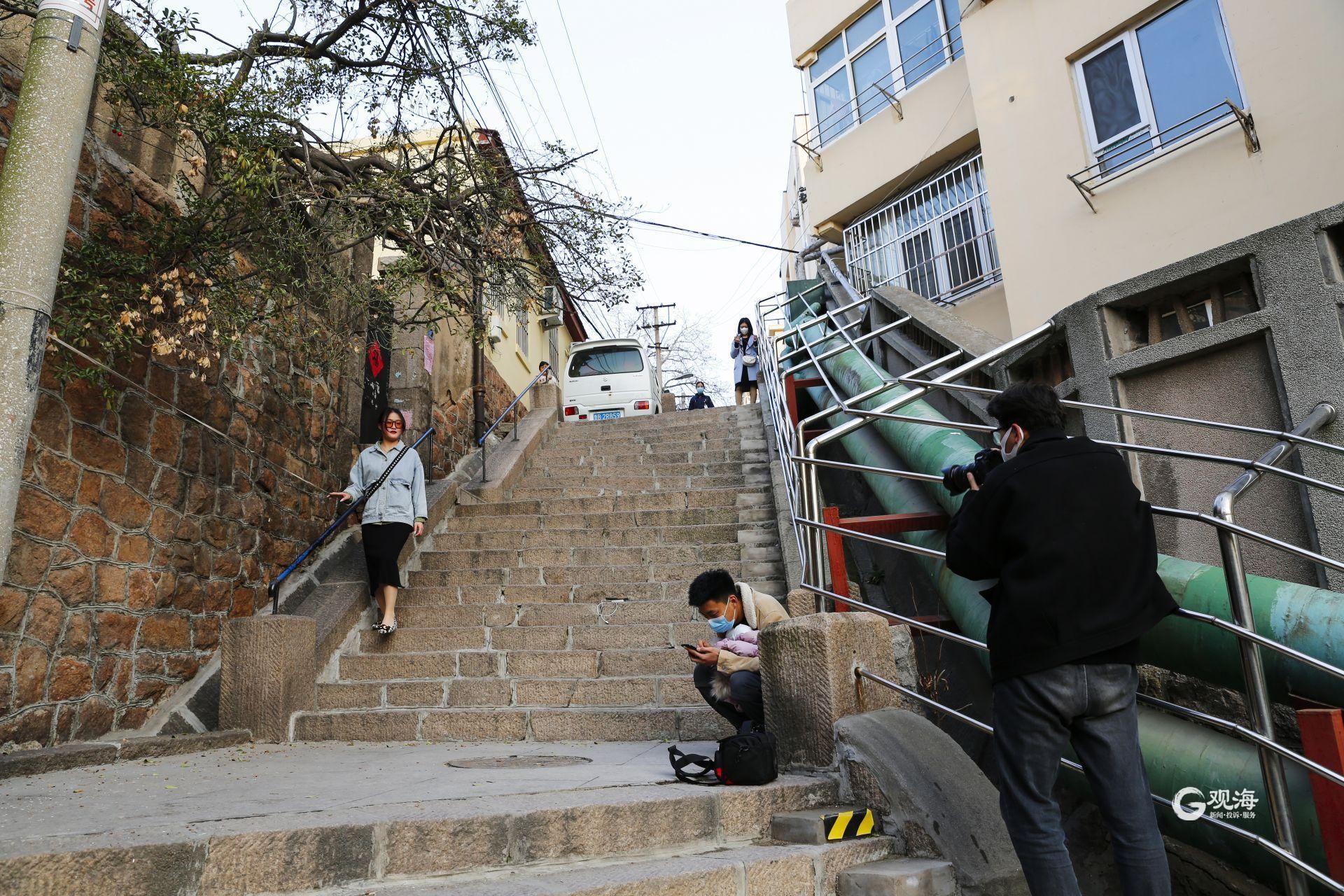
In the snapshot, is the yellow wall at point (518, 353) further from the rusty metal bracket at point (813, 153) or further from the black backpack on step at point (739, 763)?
the black backpack on step at point (739, 763)

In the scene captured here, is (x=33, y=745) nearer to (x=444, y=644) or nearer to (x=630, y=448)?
(x=444, y=644)

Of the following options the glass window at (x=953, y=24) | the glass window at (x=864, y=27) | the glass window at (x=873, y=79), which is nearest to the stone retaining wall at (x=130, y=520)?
the glass window at (x=953, y=24)

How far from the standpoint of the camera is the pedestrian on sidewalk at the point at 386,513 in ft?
20.0

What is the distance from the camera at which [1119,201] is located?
822cm

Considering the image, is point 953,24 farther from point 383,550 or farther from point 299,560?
point 299,560

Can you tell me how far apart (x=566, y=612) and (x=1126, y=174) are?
21.9 ft

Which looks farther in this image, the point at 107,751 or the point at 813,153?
the point at 813,153

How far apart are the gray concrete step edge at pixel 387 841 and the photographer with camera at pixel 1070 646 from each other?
1.02 meters

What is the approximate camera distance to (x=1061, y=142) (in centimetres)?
895

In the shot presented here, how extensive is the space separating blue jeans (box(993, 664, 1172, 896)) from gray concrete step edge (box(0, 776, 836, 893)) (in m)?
1.00

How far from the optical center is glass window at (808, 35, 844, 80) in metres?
14.1

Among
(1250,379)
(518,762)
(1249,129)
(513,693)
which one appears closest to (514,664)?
(513,693)

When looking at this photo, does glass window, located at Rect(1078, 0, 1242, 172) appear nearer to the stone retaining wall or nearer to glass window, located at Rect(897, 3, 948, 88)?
glass window, located at Rect(897, 3, 948, 88)

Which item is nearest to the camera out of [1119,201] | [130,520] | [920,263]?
[130,520]
